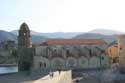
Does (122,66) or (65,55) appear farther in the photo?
(65,55)

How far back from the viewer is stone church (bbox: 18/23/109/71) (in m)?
43.8

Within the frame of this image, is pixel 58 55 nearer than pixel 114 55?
Yes

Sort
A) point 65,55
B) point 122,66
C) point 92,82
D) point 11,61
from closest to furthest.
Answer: point 92,82, point 122,66, point 65,55, point 11,61

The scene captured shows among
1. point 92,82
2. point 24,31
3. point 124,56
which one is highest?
point 24,31

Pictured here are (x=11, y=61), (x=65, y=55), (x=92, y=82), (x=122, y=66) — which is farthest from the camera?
(x=11, y=61)

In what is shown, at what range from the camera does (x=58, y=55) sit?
44.6m

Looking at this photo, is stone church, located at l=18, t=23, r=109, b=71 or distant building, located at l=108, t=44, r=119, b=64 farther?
distant building, located at l=108, t=44, r=119, b=64

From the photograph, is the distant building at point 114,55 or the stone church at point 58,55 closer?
the stone church at point 58,55

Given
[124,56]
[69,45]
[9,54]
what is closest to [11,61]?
[9,54]

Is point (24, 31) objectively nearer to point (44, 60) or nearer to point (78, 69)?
point (44, 60)

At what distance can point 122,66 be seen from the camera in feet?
138

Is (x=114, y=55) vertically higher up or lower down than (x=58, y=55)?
lower down

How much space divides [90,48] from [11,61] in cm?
3952

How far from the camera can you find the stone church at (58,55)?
144 feet
